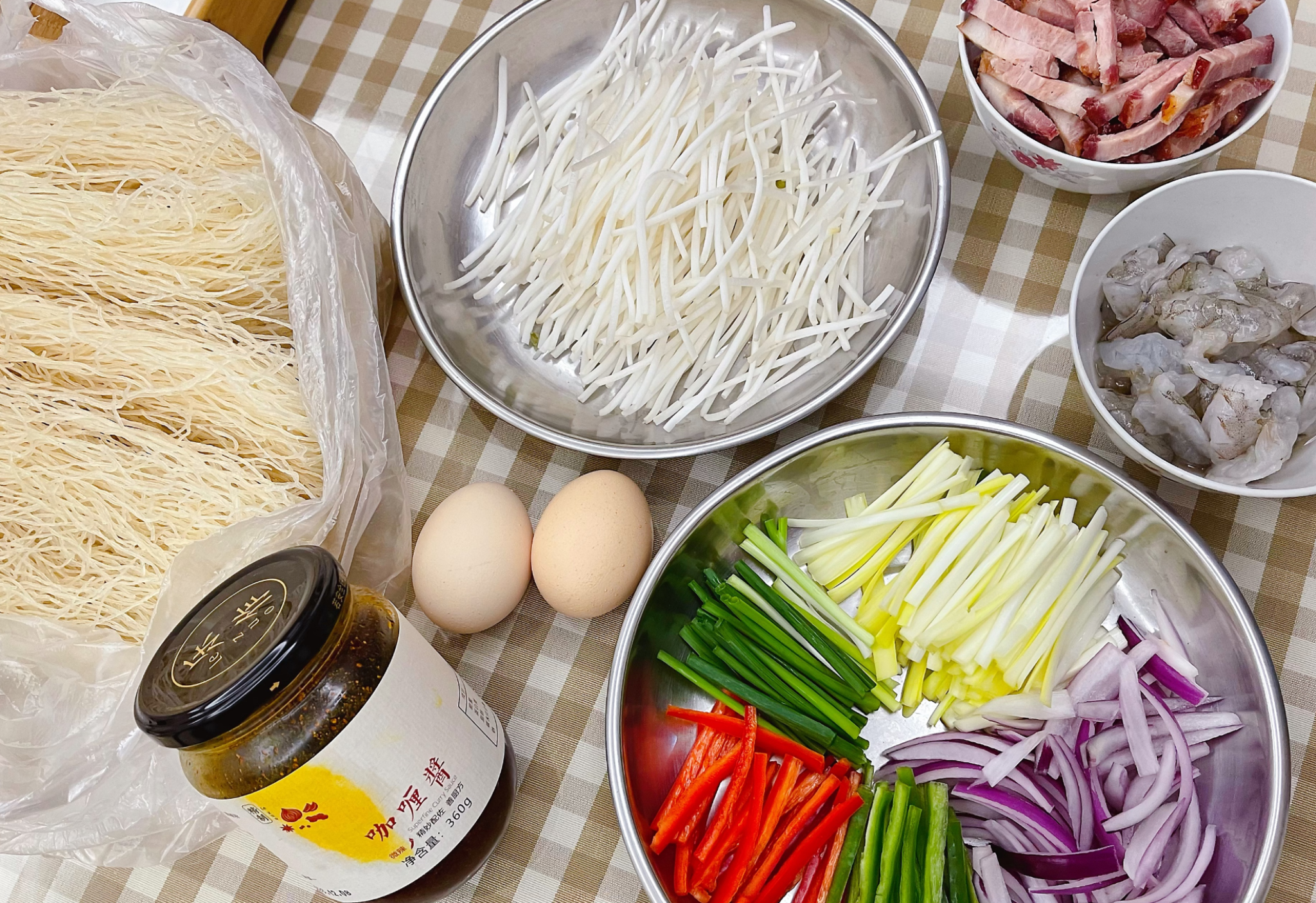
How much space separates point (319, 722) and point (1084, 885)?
2.90 feet

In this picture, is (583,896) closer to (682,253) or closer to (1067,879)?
(1067,879)

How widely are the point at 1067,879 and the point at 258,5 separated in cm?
178

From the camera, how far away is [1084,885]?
3.64 ft

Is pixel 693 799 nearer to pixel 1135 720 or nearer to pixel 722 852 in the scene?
pixel 722 852

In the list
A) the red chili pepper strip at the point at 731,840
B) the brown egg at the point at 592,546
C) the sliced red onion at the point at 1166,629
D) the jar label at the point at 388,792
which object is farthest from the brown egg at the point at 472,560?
the sliced red onion at the point at 1166,629

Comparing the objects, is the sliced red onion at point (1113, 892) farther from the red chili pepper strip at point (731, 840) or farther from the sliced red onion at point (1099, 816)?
the red chili pepper strip at point (731, 840)

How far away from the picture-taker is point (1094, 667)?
118cm

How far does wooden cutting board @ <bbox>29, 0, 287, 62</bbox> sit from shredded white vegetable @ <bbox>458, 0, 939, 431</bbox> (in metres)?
0.54

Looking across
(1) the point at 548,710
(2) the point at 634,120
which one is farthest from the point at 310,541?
(2) the point at 634,120

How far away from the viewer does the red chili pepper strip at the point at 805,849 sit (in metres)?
1.13

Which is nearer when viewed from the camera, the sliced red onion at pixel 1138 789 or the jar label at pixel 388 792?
the jar label at pixel 388 792

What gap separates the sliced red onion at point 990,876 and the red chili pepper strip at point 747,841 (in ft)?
0.87

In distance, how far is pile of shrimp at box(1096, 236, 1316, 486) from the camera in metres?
1.10

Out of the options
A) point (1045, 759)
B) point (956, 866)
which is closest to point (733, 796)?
point (956, 866)
